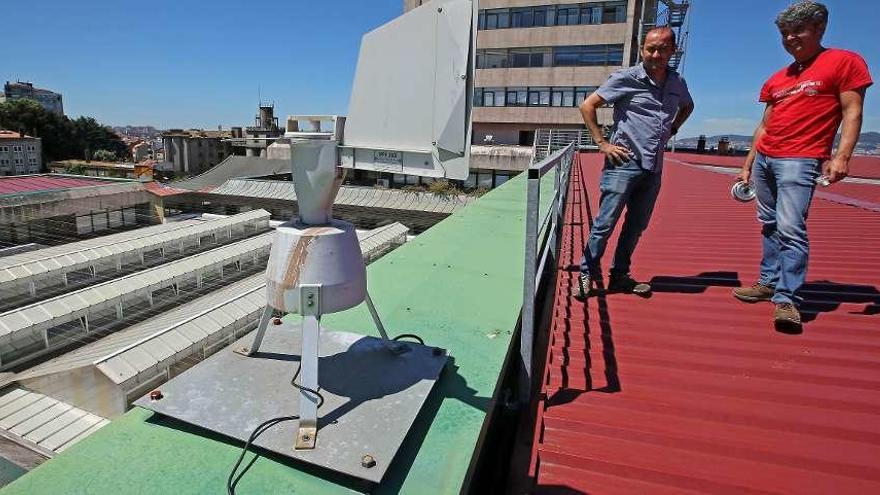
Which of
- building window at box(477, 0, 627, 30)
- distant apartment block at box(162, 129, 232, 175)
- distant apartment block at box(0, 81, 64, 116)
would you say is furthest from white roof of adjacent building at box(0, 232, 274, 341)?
distant apartment block at box(0, 81, 64, 116)

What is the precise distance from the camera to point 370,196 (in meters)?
28.7

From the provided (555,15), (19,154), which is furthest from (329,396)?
(19,154)

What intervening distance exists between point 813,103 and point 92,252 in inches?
835

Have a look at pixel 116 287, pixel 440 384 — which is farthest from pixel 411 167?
pixel 116 287

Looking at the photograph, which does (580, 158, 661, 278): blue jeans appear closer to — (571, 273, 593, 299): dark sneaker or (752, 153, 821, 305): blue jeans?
(571, 273, 593, 299): dark sneaker

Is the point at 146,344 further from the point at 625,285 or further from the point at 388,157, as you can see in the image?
the point at 625,285

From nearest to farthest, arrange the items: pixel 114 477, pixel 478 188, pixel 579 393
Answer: pixel 114 477
pixel 579 393
pixel 478 188

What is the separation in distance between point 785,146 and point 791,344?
4.37 feet

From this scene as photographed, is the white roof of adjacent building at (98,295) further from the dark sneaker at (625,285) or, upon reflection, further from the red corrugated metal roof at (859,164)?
the red corrugated metal roof at (859,164)

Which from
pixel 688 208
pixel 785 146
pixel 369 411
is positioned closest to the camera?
pixel 369 411

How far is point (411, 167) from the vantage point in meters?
2.53

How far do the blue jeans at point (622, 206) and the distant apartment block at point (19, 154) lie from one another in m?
73.3

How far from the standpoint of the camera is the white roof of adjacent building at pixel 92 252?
1509cm

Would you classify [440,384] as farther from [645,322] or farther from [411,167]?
[645,322]
